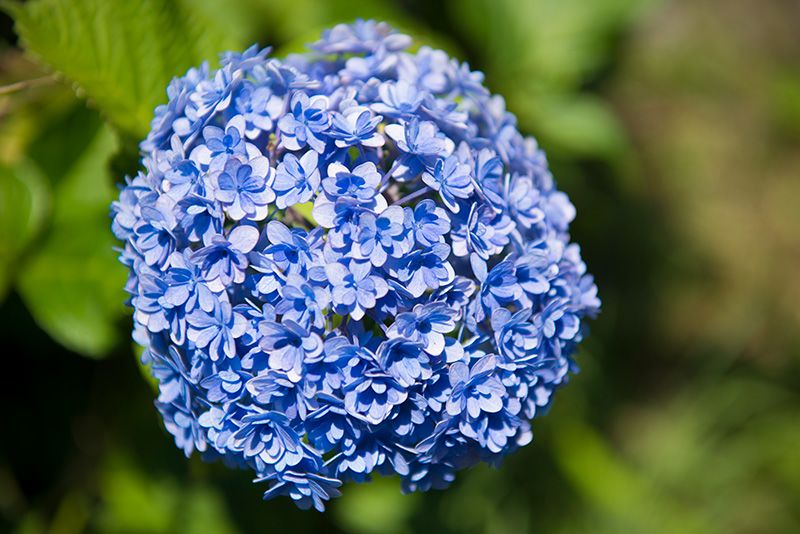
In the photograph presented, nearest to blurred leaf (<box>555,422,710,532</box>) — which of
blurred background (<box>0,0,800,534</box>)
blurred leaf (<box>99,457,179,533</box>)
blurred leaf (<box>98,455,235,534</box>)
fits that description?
blurred background (<box>0,0,800,534</box>)

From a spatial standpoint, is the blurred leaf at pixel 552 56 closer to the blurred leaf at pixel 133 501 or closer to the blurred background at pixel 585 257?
the blurred background at pixel 585 257

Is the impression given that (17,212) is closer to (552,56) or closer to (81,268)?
(81,268)

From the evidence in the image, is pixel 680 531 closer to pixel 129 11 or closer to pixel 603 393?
pixel 603 393

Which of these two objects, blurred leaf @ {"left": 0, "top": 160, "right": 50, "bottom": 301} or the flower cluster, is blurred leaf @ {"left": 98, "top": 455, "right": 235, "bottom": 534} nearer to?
blurred leaf @ {"left": 0, "top": 160, "right": 50, "bottom": 301}

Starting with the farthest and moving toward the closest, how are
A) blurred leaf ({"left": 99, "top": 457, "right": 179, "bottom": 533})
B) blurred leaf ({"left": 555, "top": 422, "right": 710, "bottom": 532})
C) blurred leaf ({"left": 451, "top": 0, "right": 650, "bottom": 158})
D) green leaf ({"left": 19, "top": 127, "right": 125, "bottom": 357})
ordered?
blurred leaf ({"left": 555, "top": 422, "right": 710, "bottom": 532}) → blurred leaf ({"left": 451, "top": 0, "right": 650, "bottom": 158}) → blurred leaf ({"left": 99, "top": 457, "right": 179, "bottom": 533}) → green leaf ({"left": 19, "top": 127, "right": 125, "bottom": 357})

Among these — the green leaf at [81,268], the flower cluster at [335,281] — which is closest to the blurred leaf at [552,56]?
the flower cluster at [335,281]

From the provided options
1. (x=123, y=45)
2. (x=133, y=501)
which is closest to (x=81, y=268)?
(x=123, y=45)
